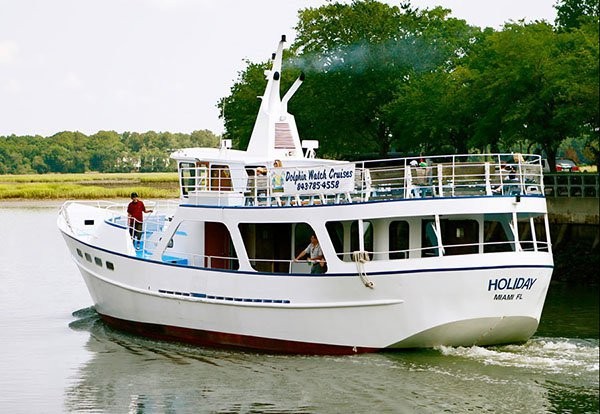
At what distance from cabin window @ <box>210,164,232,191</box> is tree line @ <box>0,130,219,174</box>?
95777 millimetres

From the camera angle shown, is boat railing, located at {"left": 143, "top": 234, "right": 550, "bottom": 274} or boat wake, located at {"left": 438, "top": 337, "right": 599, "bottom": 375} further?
boat railing, located at {"left": 143, "top": 234, "right": 550, "bottom": 274}

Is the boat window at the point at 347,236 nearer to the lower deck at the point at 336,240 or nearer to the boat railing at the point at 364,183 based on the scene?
the lower deck at the point at 336,240

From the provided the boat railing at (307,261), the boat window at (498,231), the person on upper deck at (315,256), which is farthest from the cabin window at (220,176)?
the boat window at (498,231)

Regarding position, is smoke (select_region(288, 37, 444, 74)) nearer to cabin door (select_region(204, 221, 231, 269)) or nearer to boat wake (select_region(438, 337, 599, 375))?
cabin door (select_region(204, 221, 231, 269))

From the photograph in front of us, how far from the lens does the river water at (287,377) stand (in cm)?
1955

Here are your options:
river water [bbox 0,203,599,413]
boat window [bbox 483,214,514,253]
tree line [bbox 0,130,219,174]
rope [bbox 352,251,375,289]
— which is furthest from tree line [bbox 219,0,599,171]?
tree line [bbox 0,130,219,174]

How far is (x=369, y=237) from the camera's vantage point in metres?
23.2

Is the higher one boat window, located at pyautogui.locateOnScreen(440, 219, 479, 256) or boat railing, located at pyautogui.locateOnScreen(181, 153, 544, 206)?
boat railing, located at pyautogui.locateOnScreen(181, 153, 544, 206)

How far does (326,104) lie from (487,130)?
15.7 meters

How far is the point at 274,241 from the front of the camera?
24.0m

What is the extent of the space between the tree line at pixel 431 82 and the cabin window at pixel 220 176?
17253 mm

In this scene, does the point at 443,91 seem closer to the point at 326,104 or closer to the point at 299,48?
the point at 326,104

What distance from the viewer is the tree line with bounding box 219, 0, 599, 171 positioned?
139 feet

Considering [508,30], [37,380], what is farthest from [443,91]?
[37,380]
